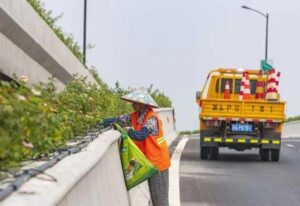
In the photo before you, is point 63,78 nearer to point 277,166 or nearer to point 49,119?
point 277,166

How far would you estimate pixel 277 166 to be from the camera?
19906mm

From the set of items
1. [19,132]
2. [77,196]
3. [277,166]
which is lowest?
[277,166]

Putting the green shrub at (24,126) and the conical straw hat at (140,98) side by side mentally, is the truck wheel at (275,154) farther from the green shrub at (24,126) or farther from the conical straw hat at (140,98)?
the green shrub at (24,126)

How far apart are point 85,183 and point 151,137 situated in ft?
11.3

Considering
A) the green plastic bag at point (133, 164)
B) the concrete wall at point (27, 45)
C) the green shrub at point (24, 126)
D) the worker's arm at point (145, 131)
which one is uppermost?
the concrete wall at point (27, 45)

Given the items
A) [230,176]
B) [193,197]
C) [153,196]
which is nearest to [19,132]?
[153,196]

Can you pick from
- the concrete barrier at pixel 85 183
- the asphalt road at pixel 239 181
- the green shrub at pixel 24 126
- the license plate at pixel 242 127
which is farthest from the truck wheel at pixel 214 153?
the green shrub at pixel 24 126

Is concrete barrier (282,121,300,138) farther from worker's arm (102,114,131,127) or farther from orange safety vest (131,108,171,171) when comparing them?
orange safety vest (131,108,171,171)

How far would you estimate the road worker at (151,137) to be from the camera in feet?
29.7

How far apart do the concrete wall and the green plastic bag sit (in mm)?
7978

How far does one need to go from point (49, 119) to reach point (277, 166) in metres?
14.8

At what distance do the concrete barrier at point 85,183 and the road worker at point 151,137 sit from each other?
1.06 ft

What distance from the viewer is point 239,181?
1602 centimetres

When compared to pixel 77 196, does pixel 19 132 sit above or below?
above
